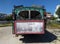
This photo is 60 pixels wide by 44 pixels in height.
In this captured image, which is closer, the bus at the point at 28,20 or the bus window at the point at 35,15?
the bus at the point at 28,20

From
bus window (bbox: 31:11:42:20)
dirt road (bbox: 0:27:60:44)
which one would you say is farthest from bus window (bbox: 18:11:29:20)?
dirt road (bbox: 0:27:60:44)

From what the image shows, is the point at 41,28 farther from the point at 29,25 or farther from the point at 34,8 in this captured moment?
the point at 34,8

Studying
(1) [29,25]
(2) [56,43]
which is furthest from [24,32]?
(2) [56,43]

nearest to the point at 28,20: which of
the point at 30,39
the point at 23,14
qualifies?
the point at 30,39

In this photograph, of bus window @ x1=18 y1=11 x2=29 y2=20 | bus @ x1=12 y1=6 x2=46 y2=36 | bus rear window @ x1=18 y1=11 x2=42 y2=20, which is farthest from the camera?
bus window @ x1=18 y1=11 x2=29 y2=20

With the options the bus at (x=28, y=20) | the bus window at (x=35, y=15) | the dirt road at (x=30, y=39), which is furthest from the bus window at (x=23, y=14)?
the dirt road at (x=30, y=39)

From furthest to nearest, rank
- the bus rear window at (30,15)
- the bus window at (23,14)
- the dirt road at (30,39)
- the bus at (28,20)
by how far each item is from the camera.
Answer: the bus window at (23,14) < the bus rear window at (30,15) < the dirt road at (30,39) < the bus at (28,20)

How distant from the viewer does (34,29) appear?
44.0ft

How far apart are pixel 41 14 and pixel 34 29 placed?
224 cm

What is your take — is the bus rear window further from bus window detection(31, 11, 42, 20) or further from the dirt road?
the dirt road

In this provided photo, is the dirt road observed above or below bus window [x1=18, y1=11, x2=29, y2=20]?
below

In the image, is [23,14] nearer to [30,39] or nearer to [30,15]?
[30,15]

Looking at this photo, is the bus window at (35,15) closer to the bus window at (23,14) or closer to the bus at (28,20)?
the bus at (28,20)

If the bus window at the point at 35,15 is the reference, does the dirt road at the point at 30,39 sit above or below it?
below
